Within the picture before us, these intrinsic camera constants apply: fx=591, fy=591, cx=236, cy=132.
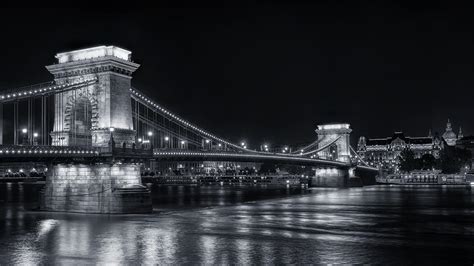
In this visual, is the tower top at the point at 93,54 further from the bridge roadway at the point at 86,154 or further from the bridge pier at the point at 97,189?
the bridge pier at the point at 97,189

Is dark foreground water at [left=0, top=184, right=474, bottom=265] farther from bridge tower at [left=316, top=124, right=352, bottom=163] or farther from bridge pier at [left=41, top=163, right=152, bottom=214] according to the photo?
bridge tower at [left=316, top=124, right=352, bottom=163]

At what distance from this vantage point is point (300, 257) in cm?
2556

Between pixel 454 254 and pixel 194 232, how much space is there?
48.3ft

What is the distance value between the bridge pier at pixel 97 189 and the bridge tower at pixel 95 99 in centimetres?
214

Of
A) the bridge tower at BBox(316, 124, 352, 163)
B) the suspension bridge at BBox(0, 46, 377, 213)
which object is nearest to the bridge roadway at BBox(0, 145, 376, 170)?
the suspension bridge at BBox(0, 46, 377, 213)

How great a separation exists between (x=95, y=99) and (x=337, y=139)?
270ft

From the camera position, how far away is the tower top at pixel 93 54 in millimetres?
45469

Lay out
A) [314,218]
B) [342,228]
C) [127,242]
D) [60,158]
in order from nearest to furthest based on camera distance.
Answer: [127,242]
[342,228]
[60,158]
[314,218]

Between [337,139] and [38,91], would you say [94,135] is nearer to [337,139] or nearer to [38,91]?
[38,91]

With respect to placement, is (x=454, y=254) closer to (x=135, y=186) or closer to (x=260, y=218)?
(x=260, y=218)

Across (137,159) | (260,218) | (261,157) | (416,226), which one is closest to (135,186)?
(137,159)

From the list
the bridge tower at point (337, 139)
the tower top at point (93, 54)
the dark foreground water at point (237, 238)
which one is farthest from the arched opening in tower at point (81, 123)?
the bridge tower at point (337, 139)

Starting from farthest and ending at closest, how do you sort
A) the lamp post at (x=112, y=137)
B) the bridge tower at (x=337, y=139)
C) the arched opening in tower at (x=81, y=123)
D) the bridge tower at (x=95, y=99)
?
the bridge tower at (x=337, y=139), the arched opening in tower at (x=81, y=123), the bridge tower at (x=95, y=99), the lamp post at (x=112, y=137)

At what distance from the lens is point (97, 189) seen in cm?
4472
